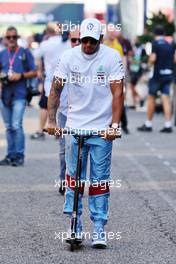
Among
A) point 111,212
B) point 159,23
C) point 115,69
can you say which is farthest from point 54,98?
point 159,23

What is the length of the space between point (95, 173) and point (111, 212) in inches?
78.0

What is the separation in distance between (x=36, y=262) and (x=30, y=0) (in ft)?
136

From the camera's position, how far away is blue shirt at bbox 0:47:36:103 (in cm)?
1427

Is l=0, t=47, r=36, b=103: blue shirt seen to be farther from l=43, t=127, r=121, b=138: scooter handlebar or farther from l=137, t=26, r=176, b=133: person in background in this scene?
l=137, t=26, r=176, b=133: person in background

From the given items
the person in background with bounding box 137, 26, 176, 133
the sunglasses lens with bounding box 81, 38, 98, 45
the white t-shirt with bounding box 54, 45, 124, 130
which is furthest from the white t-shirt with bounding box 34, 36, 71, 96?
the sunglasses lens with bounding box 81, 38, 98, 45

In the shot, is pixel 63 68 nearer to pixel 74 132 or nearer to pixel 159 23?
pixel 74 132

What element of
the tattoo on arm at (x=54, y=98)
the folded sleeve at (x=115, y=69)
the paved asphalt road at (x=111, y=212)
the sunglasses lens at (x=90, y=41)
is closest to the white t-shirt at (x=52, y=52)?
the paved asphalt road at (x=111, y=212)

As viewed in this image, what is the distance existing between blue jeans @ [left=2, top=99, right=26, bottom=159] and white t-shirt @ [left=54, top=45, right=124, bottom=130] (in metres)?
5.61

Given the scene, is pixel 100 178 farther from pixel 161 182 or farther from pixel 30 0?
pixel 30 0

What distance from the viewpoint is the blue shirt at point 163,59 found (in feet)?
67.7

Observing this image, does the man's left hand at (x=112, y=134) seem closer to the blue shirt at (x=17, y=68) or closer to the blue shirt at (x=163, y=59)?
the blue shirt at (x=17, y=68)

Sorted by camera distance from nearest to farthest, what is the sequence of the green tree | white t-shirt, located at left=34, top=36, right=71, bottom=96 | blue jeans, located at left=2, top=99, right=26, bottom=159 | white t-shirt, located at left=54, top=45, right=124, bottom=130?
white t-shirt, located at left=54, top=45, right=124, bottom=130
blue jeans, located at left=2, top=99, right=26, bottom=159
white t-shirt, located at left=34, top=36, right=71, bottom=96
the green tree

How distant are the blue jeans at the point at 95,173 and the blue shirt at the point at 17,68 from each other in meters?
5.51

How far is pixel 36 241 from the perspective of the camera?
902 cm
